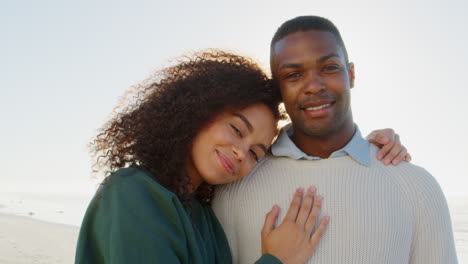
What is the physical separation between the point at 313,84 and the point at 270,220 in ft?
2.36

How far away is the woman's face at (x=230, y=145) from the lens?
2.16 metres

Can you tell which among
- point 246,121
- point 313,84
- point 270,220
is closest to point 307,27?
point 313,84

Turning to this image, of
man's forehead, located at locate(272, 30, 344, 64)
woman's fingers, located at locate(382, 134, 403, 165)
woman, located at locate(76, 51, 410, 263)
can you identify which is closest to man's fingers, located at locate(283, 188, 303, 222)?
woman, located at locate(76, 51, 410, 263)

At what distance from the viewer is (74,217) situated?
14586 mm

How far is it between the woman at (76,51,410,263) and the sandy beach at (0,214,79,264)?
574 centimetres

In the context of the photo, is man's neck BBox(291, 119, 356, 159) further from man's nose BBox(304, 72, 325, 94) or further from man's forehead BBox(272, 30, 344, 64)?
man's forehead BBox(272, 30, 344, 64)

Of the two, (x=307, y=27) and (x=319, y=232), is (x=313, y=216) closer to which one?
(x=319, y=232)

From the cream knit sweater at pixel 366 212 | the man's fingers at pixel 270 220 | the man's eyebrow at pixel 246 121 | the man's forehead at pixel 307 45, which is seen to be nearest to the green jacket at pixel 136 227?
the man's fingers at pixel 270 220

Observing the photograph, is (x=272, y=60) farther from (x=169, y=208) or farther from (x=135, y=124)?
(x=169, y=208)

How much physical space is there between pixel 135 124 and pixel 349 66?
1233 mm

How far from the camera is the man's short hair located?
2.37 m

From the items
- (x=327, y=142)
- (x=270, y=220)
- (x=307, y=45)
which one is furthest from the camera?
(x=327, y=142)

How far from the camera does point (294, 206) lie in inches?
85.5

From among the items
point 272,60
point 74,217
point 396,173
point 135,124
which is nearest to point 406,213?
point 396,173
